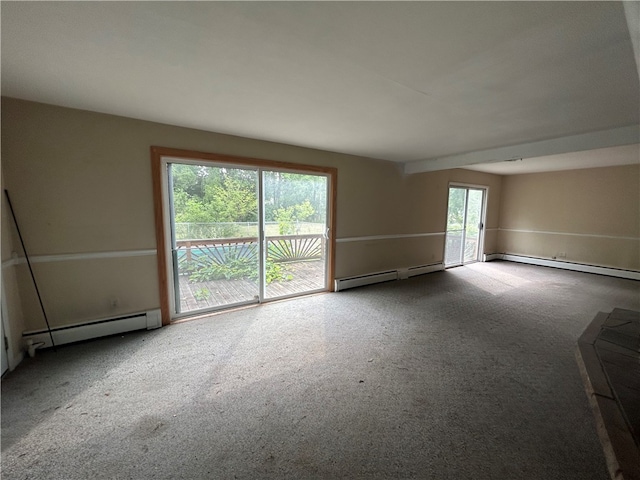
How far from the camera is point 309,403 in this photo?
1.75 meters

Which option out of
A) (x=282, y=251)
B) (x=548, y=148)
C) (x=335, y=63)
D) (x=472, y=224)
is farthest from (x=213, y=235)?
(x=472, y=224)

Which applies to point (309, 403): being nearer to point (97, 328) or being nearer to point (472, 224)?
point (97, 328)

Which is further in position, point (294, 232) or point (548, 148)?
point (294, 232)

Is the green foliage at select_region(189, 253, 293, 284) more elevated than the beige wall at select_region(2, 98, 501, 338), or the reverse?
the beige wall at select_region(2, 98, 501, 338)

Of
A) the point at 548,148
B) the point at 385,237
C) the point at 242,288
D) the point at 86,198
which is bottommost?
the point at 242,288

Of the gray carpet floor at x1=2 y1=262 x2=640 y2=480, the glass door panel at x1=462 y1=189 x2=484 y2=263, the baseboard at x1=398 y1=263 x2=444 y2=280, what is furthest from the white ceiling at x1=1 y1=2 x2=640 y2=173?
the glass door panel at x1=462 y1=189 x2=484 y2=263

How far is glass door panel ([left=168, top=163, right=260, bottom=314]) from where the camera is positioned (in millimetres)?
2913

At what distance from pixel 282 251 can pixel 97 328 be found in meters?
2.22

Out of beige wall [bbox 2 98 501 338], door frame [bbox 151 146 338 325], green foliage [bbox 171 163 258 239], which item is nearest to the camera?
beige wall [bbox 2 98 501 338]

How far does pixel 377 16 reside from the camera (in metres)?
1.10

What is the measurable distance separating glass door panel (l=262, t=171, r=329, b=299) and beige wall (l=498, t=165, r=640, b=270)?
5763 millimetres

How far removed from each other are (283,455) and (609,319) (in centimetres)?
246

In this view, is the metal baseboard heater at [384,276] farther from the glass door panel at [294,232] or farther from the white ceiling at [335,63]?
the white ceiling at [335,63]

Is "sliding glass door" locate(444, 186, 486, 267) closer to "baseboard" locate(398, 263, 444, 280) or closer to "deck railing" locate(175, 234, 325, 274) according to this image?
"baseboard" locate(398, 263, 444, 280)
